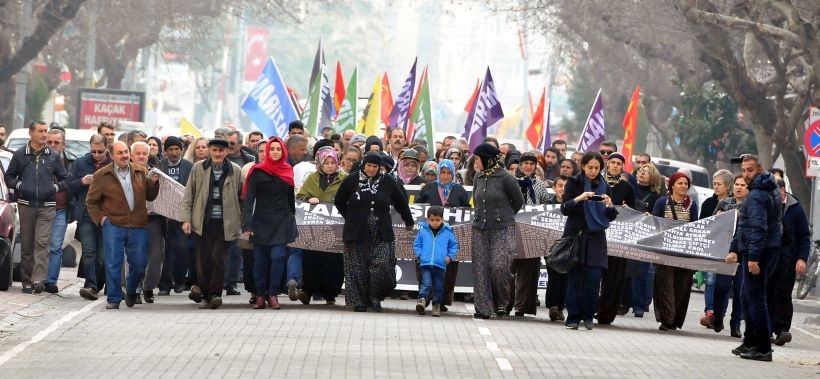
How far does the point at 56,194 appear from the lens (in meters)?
19.0

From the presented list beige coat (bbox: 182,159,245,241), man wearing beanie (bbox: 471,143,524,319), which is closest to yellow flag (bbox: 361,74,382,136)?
beige coat (bbox: 182,159,245,241)

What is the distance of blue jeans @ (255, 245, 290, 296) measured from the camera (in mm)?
17562

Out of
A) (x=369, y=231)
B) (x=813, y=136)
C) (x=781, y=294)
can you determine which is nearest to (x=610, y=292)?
(x=781, y=294)

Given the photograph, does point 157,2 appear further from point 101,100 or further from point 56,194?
point 56,194

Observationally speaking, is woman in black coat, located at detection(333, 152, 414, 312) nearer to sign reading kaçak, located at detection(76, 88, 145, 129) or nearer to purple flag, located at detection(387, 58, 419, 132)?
purple flag, located at detection(387, 58, 419, 132)

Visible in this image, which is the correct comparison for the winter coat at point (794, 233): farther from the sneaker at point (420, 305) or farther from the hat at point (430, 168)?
the hat at point (430, 168)

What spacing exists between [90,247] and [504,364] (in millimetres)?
6577

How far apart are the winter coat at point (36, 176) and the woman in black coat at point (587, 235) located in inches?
211

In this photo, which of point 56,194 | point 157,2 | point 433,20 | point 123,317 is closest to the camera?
point 123,317

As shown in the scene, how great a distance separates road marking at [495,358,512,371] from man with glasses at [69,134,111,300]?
6164 mm

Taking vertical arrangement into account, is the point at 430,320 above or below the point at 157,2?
below

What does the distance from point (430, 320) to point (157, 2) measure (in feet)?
112

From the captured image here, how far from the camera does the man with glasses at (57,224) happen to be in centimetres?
1892

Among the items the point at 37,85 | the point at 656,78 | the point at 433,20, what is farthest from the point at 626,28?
the point at 433,20
